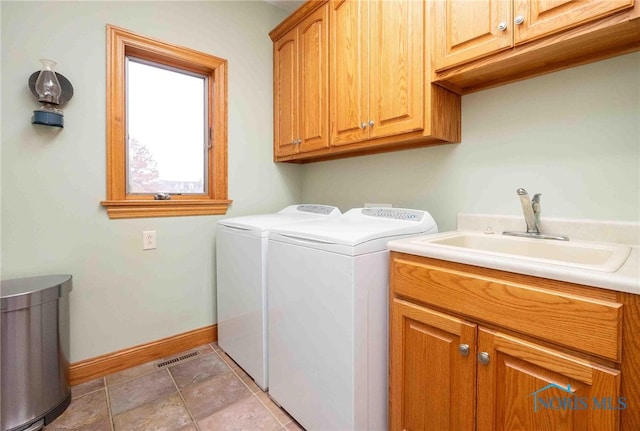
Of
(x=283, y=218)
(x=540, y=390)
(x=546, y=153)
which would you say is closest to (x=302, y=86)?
(x=283, y=218)

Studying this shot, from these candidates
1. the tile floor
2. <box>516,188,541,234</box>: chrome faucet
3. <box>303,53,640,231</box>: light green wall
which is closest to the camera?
→ <box>303,53,640,231</box>: light green wall

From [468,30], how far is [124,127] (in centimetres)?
186

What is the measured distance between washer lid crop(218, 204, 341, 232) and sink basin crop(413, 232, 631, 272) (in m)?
0.82

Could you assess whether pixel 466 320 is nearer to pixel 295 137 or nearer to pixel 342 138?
pixel 342 138

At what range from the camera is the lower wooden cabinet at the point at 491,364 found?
71 centimetres

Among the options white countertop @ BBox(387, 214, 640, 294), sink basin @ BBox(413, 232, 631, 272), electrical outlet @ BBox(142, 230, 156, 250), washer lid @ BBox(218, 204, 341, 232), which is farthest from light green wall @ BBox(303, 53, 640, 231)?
electrical outlet @ BBox(142, 230, 156, 250)

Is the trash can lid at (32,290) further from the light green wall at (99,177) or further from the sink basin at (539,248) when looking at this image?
the sink basin at (539,248)

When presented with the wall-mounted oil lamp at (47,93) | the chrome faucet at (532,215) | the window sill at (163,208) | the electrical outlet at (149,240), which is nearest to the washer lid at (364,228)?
the chrome faucet at (532,215)

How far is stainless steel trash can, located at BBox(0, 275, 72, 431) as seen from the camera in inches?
49.4

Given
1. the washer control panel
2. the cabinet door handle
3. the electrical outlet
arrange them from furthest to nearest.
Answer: the electrical outlet < the washer control panel < the cabinet door handle

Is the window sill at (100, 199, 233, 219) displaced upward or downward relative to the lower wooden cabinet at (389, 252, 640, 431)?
upward

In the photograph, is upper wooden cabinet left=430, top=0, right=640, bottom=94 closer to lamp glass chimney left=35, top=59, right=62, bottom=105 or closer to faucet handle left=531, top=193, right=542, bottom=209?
faucet handle left=531, top=193, right=542, bottom=209

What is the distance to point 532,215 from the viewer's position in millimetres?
1245

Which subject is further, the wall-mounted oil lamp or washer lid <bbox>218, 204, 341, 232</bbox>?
washer lid <bbox>218, 204, 341, 232</bbox>
